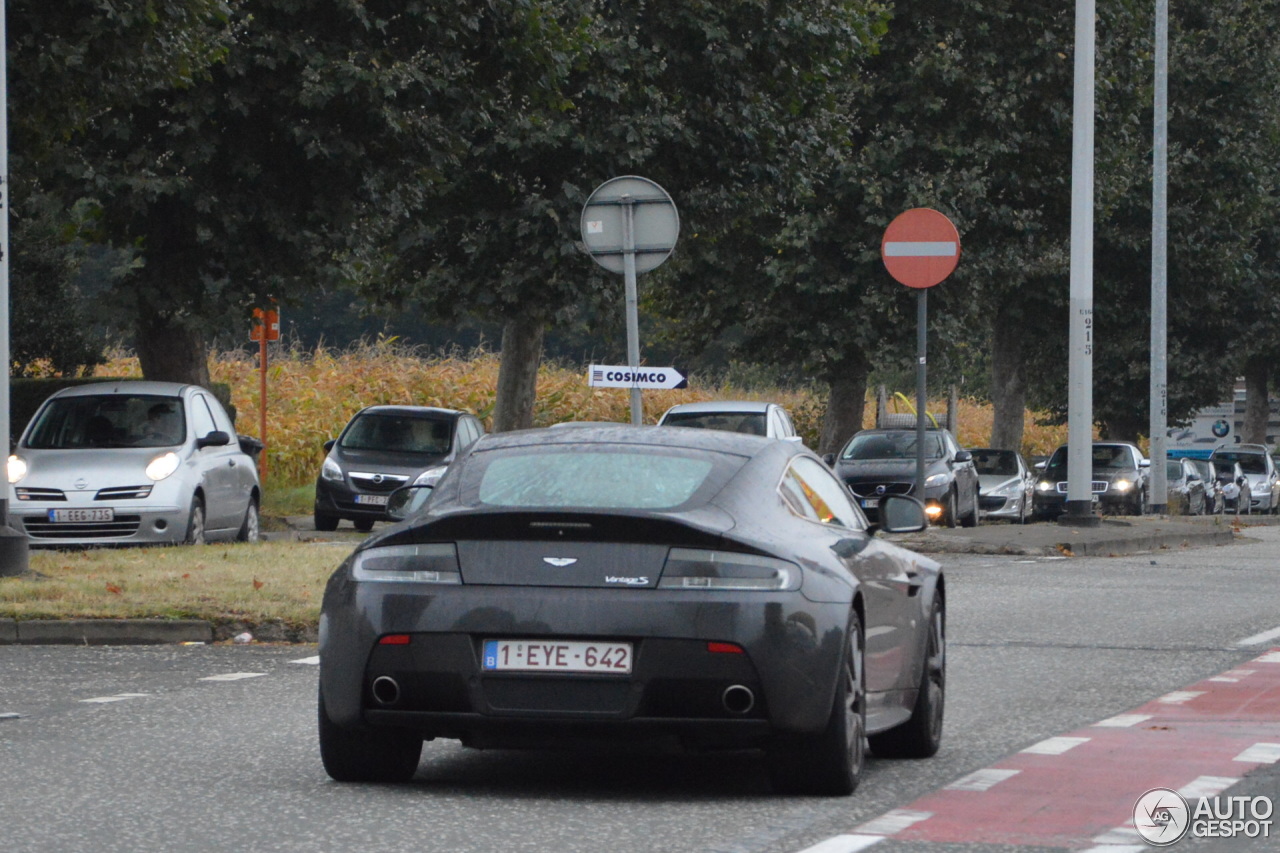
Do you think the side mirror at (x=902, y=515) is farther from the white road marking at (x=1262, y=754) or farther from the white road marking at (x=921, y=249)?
the white road marking at (x=921, y=249)

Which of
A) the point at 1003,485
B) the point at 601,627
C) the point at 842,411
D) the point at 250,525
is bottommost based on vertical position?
the point at 1003,485

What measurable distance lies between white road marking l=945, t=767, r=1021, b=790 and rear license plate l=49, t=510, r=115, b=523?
509 inches

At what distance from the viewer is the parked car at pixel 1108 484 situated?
40812 millimetres

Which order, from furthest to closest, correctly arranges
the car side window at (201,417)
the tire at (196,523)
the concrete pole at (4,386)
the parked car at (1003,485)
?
the parked car at (1003,485) → the car side window at (201,417) → the tire at (196,523) → the concrete pole at (4,386)

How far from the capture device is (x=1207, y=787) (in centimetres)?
773

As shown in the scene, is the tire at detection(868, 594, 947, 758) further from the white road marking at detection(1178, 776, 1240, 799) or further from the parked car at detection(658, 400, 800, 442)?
the parked car at detection(658, 400, 800, 442)

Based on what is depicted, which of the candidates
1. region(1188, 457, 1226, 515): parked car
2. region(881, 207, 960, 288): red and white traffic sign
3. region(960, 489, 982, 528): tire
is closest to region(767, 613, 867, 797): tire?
region(881, 207, 960, 288): red and white traffic sign

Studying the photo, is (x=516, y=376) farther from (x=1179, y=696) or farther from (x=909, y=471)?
(x=1179, y=696)

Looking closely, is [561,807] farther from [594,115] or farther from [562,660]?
[594,115]

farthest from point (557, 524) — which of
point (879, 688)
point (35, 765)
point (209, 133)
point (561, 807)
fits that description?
point (209, 133)

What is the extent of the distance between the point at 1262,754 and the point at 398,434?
20.5 meters

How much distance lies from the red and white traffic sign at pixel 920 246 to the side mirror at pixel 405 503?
1387 cm

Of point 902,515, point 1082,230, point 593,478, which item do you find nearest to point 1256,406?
point 1082,230

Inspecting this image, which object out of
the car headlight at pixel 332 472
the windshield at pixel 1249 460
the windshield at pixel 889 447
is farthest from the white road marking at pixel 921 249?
the windshield at pixel 1249 460
